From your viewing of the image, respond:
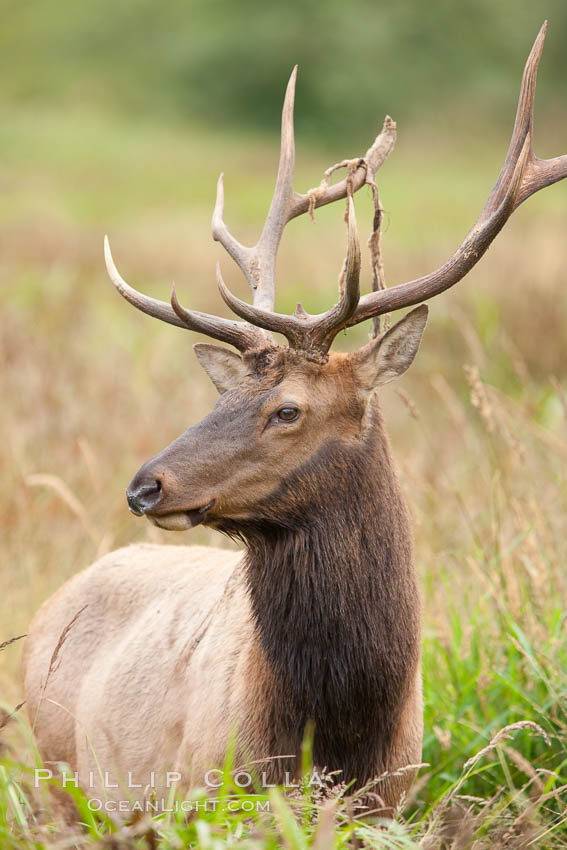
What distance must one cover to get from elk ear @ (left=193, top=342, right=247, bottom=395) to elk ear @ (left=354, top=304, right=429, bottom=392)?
0.42 metres

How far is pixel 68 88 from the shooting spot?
58.3m

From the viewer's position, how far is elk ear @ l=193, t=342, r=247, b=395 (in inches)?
140

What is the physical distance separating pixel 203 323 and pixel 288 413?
1.36ft

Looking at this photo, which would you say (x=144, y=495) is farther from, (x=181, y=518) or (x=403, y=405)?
(x=403, y=405)

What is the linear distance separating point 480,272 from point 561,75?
41171 millimetres

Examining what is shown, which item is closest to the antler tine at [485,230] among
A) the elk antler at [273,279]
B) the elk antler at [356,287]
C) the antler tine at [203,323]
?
the elk antler at [356,287]

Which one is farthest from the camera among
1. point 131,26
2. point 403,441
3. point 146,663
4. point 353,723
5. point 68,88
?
point 131,26

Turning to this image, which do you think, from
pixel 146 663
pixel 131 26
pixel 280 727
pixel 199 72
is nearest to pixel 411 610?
pixel 280 727

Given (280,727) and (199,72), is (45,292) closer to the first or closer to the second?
(280,727)

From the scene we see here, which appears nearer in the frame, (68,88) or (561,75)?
(561,75)

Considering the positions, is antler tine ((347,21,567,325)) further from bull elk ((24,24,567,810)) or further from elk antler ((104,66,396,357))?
elk antler ((104,66,396,357))

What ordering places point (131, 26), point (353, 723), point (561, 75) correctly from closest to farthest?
1. point (353, 723)
2. point (561, 75)
3. point (131, 26)

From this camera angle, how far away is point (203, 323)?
11.1 ft

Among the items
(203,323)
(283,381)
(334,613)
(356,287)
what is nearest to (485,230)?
(356,287)
